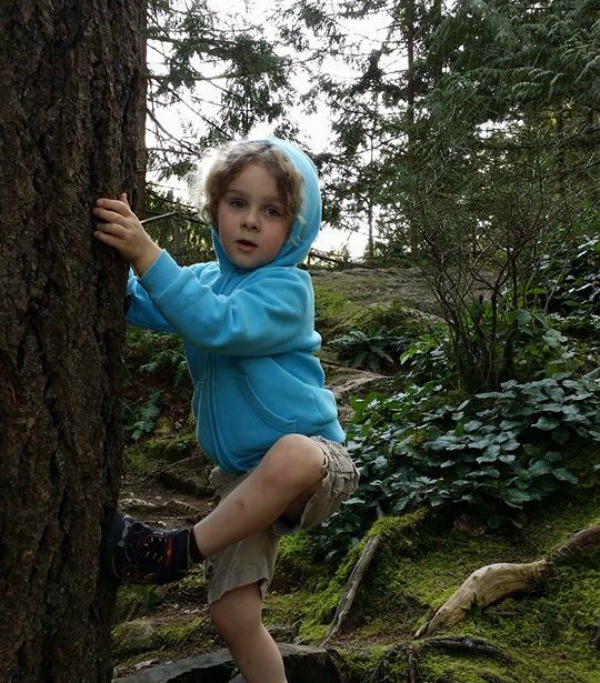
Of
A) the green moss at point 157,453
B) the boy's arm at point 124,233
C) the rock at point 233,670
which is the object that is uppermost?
the boy's arm at point 124,233

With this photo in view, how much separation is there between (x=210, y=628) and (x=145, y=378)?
440 cm

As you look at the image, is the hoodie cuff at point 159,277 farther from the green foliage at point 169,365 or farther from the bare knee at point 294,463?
the green foliage at point 169,365

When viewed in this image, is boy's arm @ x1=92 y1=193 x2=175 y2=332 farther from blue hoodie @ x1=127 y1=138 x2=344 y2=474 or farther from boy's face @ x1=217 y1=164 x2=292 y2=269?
boy's face @ x1=217 y1=164 x2=292 y2=269

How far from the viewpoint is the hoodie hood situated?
7.83 feet

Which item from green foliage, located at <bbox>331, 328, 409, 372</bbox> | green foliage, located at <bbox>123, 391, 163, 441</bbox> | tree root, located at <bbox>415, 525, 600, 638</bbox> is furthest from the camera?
green foliage, located at <bbox>331, 328, 409, 372</bbox>

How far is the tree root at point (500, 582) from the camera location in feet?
9.11

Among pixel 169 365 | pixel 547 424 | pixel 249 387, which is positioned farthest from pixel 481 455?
pixel 169 365

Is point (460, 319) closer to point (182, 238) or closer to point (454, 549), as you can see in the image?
point (454, 549)

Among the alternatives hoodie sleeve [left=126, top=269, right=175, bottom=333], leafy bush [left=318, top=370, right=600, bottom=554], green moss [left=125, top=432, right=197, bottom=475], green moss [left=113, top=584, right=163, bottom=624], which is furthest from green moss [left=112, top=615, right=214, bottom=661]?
green moss [left=125, top=432, right=197, bottom=475]

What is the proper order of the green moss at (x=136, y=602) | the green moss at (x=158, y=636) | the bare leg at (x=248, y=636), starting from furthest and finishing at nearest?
the green moss at (x=136, y=602) → the green moss at (x=158, y=636) → the bare leg at (x=248, y=636)

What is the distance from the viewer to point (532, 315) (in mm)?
4898

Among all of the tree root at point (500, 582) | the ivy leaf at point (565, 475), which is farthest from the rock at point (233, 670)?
the ivy leaf at point (565, 475)

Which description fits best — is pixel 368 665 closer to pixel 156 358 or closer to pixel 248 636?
pixel 248 636

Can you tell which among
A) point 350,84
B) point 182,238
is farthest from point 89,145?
point 350,84
